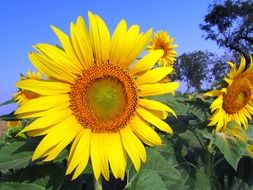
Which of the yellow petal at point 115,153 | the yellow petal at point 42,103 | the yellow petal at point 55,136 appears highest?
the yellow petal at point 42,103

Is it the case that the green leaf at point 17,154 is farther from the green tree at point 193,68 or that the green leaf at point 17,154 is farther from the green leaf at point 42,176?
the green tree at point 193,68

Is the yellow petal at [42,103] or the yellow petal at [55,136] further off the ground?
the yellow petal at [42,103]

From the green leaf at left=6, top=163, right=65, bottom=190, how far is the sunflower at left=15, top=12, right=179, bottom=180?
100mm

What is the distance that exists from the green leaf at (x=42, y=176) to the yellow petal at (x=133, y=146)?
0.84ft

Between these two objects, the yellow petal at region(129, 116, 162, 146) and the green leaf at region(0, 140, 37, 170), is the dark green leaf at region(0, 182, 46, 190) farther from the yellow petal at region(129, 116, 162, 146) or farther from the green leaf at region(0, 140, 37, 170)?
the yellow petal at region(129, 116, 162, 146)

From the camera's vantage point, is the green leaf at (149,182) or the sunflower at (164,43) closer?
the green leaf at (149,182)

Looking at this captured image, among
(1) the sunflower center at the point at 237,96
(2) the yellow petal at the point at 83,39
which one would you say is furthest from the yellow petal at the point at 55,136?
(1) the sunflower center at the point at 237,96

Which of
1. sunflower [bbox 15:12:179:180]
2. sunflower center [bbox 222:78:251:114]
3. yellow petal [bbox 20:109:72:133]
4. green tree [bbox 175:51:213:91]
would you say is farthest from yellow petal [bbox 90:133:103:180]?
green tree [bbox 175:51:213:91]

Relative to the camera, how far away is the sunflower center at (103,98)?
1.71 meters

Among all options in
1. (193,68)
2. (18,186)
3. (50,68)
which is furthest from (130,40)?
(193,68)

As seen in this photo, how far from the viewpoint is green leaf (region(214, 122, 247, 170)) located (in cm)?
257

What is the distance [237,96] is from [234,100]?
32 millimetres

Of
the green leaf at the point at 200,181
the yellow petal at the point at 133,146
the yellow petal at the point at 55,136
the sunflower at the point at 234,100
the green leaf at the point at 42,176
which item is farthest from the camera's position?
the sunflower at the point at 234,100

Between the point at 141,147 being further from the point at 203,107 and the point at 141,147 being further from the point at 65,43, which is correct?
the point at 203,107
